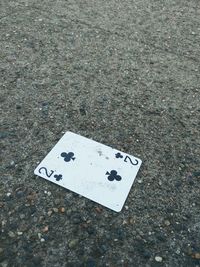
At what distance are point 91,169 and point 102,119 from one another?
534 mm

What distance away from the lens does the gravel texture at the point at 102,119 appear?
1.97 meters

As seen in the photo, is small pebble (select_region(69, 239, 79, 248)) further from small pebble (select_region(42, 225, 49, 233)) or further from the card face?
the card face

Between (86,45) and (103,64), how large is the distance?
0.38 meters

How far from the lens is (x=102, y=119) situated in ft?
9.01

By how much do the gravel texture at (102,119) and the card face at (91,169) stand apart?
6 cm

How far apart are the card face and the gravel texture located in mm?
58

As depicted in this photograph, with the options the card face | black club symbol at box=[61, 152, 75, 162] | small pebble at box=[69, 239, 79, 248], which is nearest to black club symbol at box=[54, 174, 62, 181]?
the card face

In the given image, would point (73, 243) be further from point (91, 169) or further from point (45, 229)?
point (91, 169)

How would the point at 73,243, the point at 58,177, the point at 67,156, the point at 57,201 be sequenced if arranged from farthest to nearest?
the point at 67,156
the point at 58,177
the point at 57,201
the point at 73,243

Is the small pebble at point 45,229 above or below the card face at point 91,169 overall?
below

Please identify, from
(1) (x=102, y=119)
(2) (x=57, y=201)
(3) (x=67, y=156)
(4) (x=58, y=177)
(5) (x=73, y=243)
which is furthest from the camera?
(1) (x=102, y=119)

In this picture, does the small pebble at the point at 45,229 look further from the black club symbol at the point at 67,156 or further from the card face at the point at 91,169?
the black club symbol at the point at 67,156

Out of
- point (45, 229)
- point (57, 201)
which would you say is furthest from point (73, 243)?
point (57, 201)

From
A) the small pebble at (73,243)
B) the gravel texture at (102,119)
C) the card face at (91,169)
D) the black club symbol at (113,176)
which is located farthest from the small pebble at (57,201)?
the black club symbol at (113,176)
